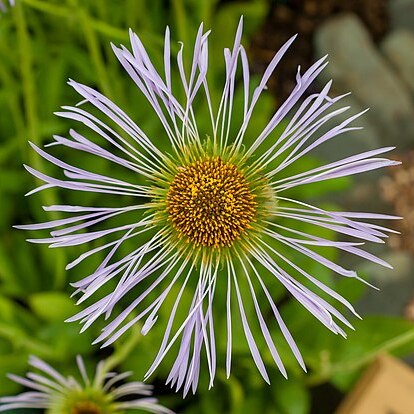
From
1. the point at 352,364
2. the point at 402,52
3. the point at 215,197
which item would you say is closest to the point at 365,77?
the point at 402,52

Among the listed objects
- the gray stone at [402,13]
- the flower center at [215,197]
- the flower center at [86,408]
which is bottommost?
the flower center at [86,408]

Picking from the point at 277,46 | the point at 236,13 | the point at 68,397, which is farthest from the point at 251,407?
the point at 277,46

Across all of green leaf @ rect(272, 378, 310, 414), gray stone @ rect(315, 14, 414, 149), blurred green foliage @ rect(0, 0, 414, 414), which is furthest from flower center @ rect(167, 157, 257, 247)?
gray stone @ rect(315, 14, 414, 149)

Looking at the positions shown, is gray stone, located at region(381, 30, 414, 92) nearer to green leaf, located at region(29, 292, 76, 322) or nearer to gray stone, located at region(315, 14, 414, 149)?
gray stone, located at region(315, 14, 414, 149)

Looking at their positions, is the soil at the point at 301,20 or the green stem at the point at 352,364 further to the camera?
the soil at the point at 301,20

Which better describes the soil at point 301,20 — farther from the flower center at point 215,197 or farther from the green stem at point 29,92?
the flower center at point 215,197

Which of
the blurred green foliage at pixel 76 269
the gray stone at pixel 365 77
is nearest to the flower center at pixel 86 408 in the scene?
the blurred green foliage at pixel 76 269
